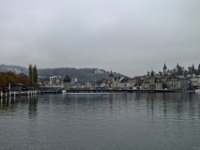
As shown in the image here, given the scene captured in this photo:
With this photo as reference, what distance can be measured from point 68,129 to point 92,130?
6.79 ft

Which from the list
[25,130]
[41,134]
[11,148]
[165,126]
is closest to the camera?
[11,148]

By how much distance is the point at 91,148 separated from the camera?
17.1 m

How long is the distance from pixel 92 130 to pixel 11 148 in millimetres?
7326

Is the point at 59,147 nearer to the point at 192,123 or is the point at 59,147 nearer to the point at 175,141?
the point at 175,141

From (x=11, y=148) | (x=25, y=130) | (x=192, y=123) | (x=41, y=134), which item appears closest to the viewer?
(x=11, y=148)

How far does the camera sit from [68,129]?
23.2 m

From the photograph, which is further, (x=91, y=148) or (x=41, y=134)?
(x=41, y=134)

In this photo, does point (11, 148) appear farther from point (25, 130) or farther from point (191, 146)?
point (191, 146)

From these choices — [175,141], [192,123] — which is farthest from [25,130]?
[192,123]

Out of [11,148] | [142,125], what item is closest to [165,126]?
[142,125]

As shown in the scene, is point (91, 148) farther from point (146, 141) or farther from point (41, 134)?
point (41, 134)

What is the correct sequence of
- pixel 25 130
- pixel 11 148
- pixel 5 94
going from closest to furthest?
pixel 11 148, pixel 25 130, pixel 5 94

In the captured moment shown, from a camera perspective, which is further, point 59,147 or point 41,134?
point 41,134

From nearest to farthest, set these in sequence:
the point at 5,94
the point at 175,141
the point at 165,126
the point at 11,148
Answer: the point at 11,148 < the point at 175,141 < the point at 165,126 < the point at 5,94
